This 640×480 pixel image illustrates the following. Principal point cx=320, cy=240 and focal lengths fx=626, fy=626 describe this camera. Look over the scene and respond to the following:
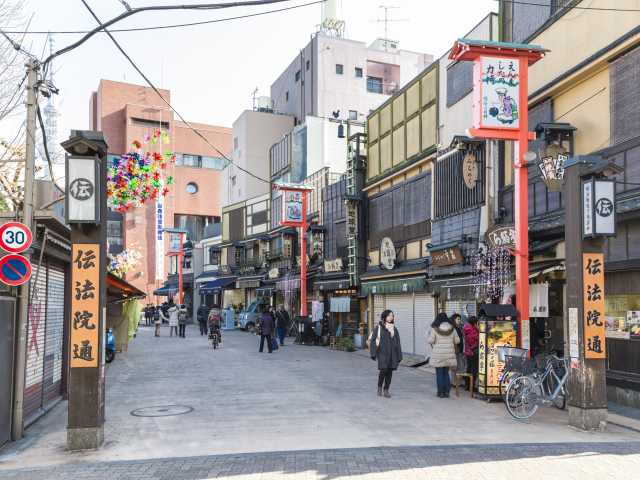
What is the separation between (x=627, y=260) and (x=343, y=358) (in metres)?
11.4

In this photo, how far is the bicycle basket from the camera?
10.9 m

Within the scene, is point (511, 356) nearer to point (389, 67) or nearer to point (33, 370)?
point (33, 370)

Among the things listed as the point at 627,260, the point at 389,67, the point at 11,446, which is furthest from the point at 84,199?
the point at 389,67

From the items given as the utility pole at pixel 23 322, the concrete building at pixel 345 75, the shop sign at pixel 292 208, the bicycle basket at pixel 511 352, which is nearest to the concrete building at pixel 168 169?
the concrete building at pixel 345 75

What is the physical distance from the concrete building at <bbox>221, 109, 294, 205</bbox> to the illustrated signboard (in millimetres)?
35948

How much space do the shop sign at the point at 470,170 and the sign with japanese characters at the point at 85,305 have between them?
12086 mm

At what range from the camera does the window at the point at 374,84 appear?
45.8m

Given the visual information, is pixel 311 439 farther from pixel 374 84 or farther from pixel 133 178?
pixel 374 84

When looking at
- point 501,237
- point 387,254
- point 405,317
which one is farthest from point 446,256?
point 387,254

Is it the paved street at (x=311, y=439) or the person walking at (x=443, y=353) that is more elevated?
the person walking at (x=443, y=353)

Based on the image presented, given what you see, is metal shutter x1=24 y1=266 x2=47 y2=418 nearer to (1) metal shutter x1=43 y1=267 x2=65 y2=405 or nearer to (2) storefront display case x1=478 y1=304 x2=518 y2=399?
(1) metal shutter x1=43 y1=267 x2=65 y2=405

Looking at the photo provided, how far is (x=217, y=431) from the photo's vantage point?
9352mm

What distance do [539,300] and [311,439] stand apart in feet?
23.5

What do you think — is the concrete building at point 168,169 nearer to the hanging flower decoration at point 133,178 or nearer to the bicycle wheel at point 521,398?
the hanging flower decoration at point 133,178
